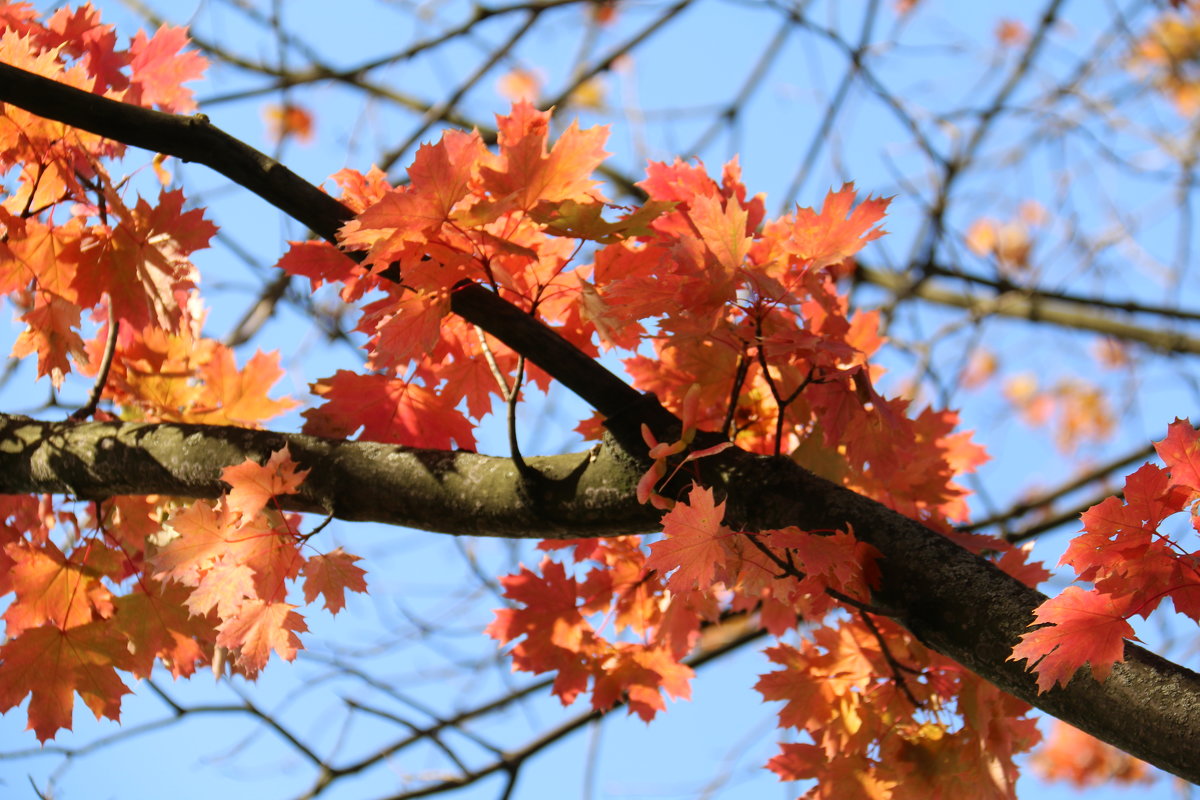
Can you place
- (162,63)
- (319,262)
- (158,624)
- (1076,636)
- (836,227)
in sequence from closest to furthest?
(1076,636), (836,227), (319,262), (158,624), (162,63)

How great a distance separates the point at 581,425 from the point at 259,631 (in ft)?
1.67

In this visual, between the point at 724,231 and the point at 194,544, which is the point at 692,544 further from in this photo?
the point at 194,544

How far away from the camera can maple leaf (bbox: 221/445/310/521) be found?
1.12 meters

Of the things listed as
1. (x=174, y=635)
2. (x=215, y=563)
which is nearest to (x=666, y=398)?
(x=215, y=563)

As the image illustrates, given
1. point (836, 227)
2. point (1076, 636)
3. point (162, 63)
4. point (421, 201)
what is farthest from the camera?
point (162, 63)

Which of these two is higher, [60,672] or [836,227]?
[836,227]

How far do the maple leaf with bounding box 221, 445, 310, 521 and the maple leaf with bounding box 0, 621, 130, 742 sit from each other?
368 millimetres

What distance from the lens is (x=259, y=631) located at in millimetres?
1145

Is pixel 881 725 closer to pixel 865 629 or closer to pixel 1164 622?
pixel 865 629

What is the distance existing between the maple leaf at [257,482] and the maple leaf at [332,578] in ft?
0.32

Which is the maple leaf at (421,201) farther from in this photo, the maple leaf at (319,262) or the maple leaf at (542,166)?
the maple leaf at (319,262)

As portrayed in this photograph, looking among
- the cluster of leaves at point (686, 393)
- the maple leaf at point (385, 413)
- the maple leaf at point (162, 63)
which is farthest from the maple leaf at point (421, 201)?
the maple leaf at point (162, 63)

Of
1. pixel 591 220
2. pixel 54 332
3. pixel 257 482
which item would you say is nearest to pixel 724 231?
pixel 591 220

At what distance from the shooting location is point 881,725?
1303 mm
